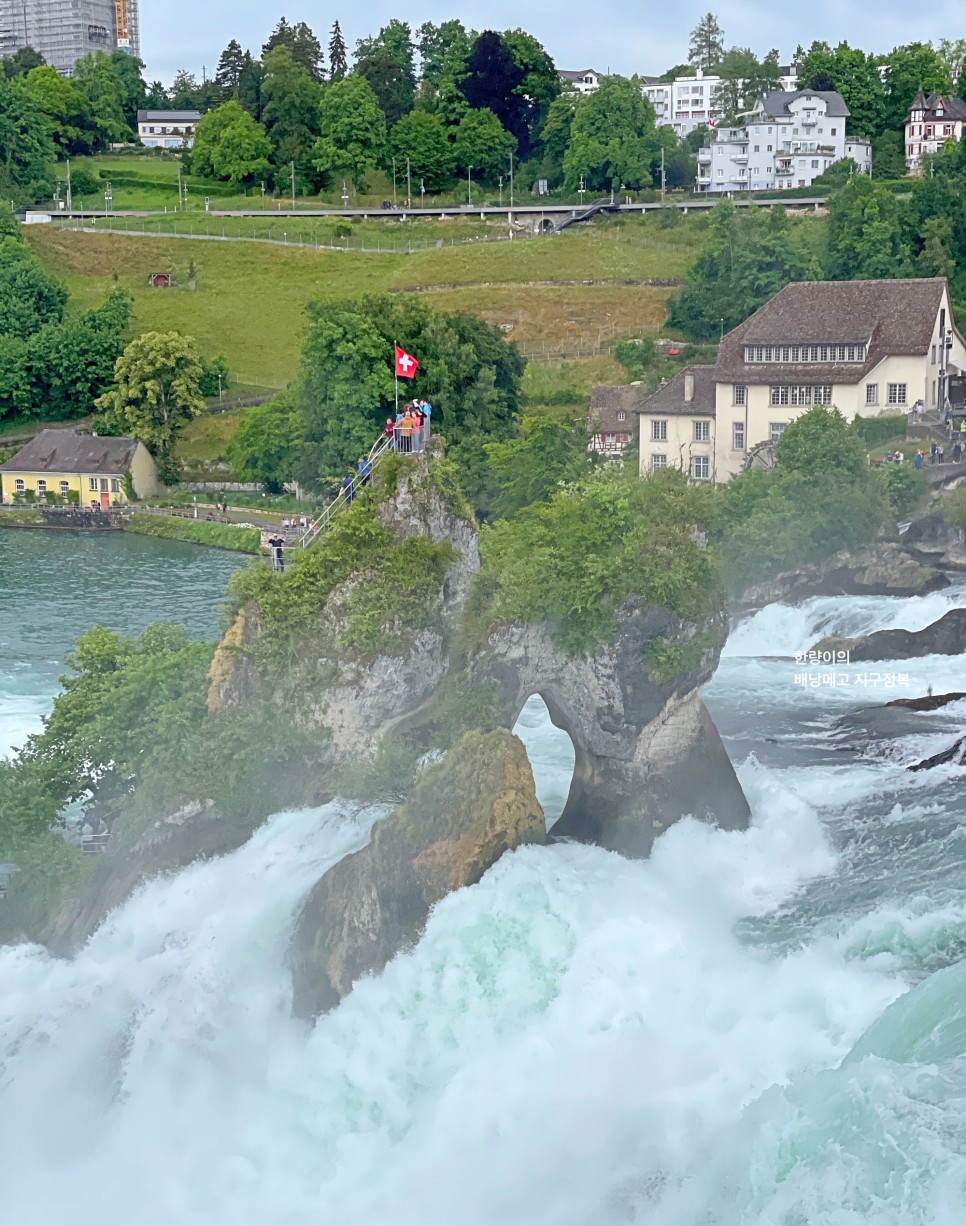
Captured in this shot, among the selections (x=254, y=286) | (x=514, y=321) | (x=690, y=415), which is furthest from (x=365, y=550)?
(x=254, y=286)

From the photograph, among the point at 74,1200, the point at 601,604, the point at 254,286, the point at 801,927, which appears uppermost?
the point at 254,286

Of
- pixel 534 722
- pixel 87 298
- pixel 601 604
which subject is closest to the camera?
pixel 601 604

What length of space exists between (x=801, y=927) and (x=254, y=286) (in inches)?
3474

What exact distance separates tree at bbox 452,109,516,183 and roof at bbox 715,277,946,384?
2534 inches

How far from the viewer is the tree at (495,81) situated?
132375 mm

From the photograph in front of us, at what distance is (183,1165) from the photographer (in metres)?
24.1

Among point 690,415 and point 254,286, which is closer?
point 690,415

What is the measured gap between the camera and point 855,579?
52.0 meters

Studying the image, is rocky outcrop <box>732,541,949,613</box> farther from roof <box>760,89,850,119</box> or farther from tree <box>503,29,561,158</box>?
tree <box>503,29,561,158</box>

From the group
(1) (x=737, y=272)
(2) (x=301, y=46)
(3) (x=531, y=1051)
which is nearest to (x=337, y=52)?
(2) (x=301, y=46)

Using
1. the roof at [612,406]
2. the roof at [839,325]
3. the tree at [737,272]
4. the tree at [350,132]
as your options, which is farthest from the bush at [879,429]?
the tree at [350,132]

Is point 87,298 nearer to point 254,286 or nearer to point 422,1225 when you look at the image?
point 254,286

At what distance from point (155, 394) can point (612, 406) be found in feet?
81.2

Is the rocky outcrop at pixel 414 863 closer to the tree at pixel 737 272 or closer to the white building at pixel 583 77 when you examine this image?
the tree at pixel 737 272
